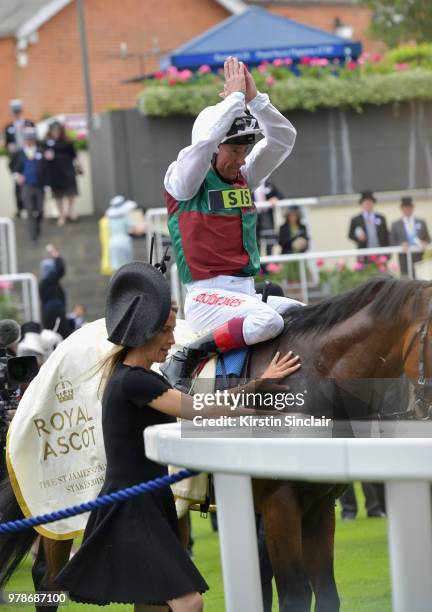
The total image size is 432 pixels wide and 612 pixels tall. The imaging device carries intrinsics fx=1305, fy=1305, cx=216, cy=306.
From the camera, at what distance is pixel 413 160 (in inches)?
875

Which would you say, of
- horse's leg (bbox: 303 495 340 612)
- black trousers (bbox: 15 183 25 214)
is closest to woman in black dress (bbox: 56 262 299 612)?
horse's leg (bbox: 303 495 340 612)

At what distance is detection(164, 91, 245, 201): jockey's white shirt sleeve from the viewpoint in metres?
6.06

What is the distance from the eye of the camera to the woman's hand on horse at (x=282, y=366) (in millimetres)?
5684

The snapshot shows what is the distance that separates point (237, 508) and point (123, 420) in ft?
4.82

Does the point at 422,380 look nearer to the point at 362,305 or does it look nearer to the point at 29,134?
the point at 362,305

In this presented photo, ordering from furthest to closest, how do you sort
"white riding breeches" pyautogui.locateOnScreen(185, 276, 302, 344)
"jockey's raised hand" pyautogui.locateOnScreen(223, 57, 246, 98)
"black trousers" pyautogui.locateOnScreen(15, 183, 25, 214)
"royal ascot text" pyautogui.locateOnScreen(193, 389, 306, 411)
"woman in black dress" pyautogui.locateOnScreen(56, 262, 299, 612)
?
"black trousers" pyautogui.locateOnScreen(15, 183, 25, 214) < "white riding breeches" pyautogui.locateOnScreen(185, 276, 302, 344) < "jockey's raised hand" pyautogui.locateOnScreen(223, 57, 246, 98) < "royal ascot text" pyautogui.locateOnScreen(193, 389, 306, 411) < "woman in black dress" pyautogui.locateOnScreen(56, 262, 299, 612)

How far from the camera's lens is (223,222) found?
6383 mm

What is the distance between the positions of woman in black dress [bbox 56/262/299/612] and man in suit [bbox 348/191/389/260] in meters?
11.7

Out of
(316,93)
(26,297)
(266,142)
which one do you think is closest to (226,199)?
(266,142)

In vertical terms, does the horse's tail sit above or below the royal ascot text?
below

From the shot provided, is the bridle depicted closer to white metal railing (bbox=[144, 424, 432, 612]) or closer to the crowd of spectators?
white metal railing (bbox=[144, 424, 432, 612])

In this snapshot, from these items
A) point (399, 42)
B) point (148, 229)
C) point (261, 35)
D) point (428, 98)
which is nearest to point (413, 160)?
point (428, 98)

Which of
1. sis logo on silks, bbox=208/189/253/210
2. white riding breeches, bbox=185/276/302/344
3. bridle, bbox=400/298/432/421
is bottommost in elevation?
bridle, bbox=400/298/432/421

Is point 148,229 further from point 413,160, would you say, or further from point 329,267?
point 413,160
